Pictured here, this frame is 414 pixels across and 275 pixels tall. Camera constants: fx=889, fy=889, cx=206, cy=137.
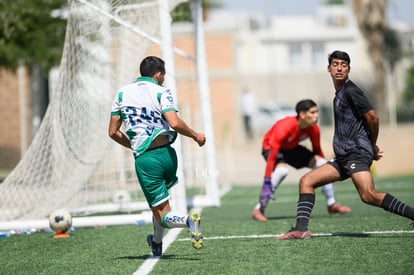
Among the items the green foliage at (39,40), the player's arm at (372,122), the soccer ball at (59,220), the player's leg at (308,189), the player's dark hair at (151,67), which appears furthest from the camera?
the green foliage at (39,40)

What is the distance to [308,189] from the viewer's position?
29.9 feet

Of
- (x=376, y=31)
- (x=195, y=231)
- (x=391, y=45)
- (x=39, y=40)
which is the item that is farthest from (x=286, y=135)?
(x=391, y=45)

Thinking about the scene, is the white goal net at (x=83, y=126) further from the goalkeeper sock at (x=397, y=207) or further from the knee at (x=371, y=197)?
the goalkeeper sock at (x=397, y=207)

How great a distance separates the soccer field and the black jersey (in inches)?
36.2

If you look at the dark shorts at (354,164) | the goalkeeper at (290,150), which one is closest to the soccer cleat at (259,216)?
the goalkeeper at (290,150)

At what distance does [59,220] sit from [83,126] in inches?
82.6

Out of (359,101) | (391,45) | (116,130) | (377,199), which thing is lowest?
(377,199)

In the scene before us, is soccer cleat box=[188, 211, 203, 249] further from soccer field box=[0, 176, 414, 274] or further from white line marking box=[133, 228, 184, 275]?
white line marking box=[133, 228, 184, 275]

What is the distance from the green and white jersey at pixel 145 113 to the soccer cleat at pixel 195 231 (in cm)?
79

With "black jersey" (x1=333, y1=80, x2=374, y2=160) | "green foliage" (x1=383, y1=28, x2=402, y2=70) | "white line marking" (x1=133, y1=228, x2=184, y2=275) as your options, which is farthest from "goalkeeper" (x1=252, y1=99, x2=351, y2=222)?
"green foliage" (x1=383, y1=28, x2=402, y2=70)

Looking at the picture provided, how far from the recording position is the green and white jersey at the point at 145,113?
807cm

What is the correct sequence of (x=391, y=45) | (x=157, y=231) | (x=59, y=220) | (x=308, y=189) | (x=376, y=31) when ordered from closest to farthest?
1. (x=157, y=231)
2. (x=308, y=189)
3. (x=59, y=220)
4. (x=376, y=31)
5. (x=391, y=45)

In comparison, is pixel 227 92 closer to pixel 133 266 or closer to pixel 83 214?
pixel 83 214

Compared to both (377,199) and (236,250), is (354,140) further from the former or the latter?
(236,250)
